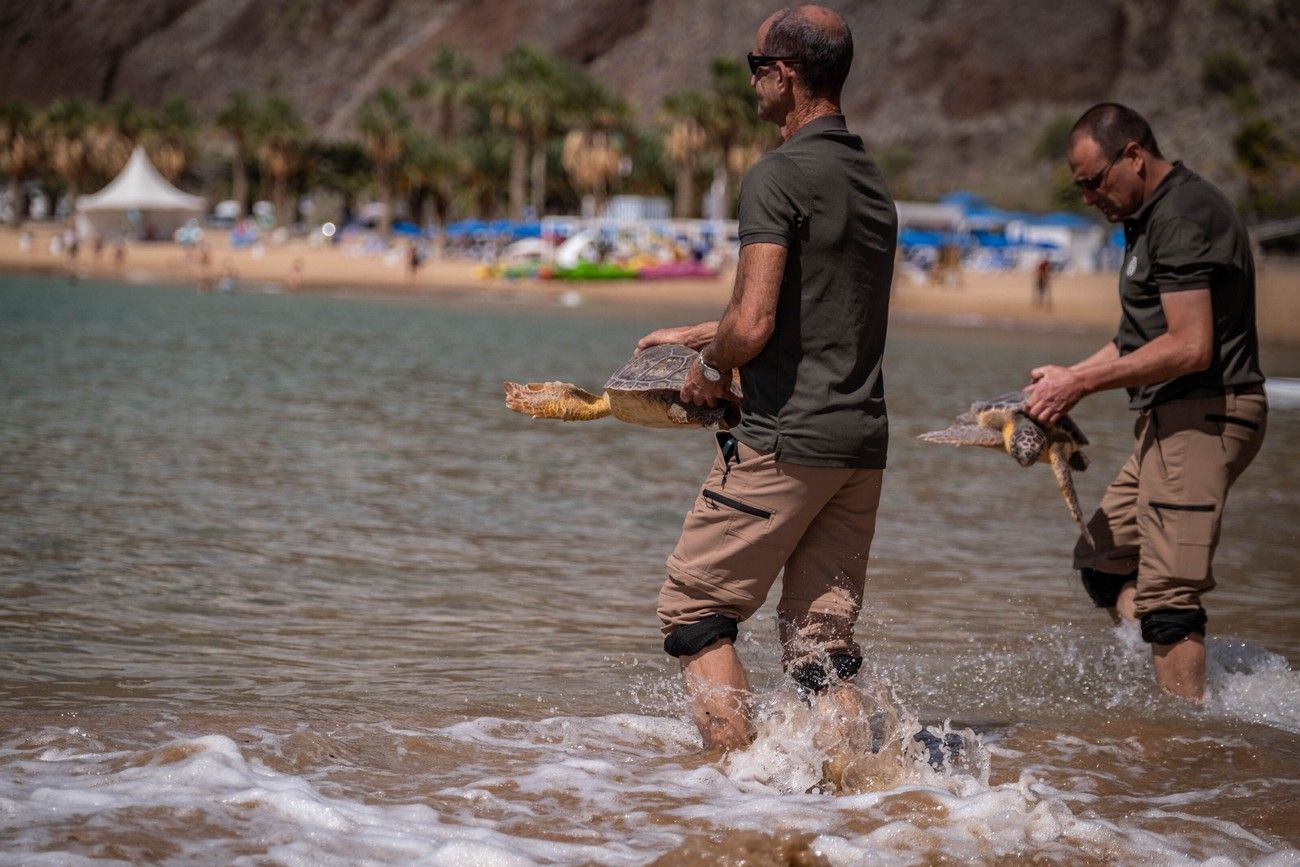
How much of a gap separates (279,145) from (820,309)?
9065 centimetres

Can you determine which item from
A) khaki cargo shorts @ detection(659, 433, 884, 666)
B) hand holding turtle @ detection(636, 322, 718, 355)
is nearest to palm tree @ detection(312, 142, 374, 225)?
hand holding turtle @ detection(636, 322, 718, 355)

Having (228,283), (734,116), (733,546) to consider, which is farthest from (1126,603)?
(734,116)

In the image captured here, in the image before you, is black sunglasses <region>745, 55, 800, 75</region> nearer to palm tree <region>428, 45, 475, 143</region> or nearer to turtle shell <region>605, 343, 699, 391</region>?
turtle shell <region>605, 343, 699, 391</region>

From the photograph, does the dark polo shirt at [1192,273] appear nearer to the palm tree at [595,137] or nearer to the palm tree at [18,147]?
the palm tree at [595,137]

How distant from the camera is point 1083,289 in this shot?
5044 centimetres

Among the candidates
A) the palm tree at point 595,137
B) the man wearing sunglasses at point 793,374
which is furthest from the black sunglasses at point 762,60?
the palm tree at point 595,137

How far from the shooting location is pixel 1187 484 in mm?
4934

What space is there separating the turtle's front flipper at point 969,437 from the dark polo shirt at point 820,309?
1116mm

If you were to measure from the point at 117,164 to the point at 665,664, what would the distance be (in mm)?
95915

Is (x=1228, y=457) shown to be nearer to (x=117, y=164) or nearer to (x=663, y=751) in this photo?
(x=663, y=751)

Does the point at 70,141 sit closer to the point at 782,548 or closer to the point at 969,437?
the point at 969,437

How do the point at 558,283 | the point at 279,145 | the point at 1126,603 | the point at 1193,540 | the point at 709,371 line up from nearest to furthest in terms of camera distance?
the point at 709,371
the point at 1193,540
the point at 1126,603
the point at 558,283
the point at 279,145

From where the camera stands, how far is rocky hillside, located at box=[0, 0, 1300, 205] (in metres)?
109

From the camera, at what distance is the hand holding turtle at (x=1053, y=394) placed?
4.82m
